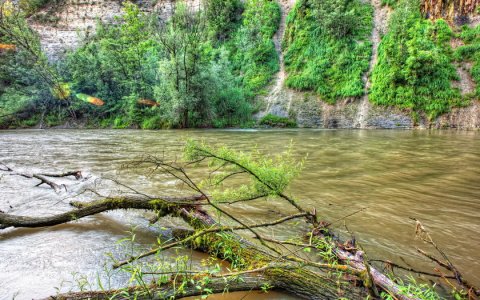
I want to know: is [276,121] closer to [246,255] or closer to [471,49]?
[471,49]

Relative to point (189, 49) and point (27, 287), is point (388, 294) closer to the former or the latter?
point (27, 287)

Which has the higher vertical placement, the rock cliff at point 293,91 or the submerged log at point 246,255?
the rock cliff at point 293,91

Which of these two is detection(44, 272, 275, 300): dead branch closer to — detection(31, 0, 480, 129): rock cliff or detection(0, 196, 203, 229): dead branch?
detection(0, 196, 203, 229): dead branch

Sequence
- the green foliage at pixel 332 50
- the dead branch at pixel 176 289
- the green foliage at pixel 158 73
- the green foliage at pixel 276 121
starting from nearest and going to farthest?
the dead branch at pixel 176 289 → the green foliage at pixel 158 73 → the green foliage at pixel 276 121 → the green foliage at pixel 332 50

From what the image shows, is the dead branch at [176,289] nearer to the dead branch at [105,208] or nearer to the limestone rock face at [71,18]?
the dead branch at [105,208]


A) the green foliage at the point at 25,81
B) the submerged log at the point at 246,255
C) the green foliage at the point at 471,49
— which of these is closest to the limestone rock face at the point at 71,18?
the green foliage at the point at 25,81

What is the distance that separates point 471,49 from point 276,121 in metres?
17.6

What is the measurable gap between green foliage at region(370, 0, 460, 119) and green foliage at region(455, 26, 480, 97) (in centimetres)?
87

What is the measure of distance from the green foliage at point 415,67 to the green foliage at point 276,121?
310 inches

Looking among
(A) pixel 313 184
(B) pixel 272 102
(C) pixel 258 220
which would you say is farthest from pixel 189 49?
(C) pixel 258 220

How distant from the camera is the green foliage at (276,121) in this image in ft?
88.9

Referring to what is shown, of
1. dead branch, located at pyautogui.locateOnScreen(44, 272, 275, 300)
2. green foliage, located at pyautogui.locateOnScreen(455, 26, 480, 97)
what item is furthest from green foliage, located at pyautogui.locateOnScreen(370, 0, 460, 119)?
dead branch, located at pyautogui.locateOnScreen(44, 272, 275, 300)

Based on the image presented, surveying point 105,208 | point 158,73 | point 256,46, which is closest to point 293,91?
point 256,46

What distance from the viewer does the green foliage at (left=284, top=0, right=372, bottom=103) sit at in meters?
27.6
